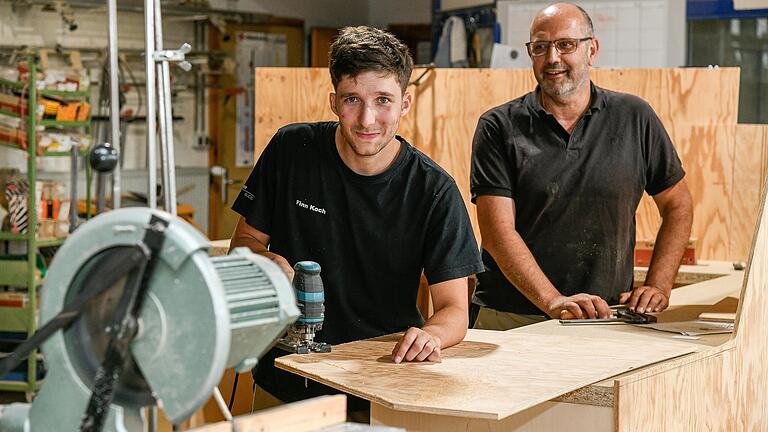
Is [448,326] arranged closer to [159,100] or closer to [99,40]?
[159,100]

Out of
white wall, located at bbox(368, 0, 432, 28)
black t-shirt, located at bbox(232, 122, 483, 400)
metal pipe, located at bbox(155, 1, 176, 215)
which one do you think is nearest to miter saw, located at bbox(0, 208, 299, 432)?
metal pipe, located at bbox(155, 1, 176, 215)

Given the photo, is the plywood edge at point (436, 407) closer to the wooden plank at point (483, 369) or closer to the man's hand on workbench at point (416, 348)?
the wooden plank at point (483, 369)

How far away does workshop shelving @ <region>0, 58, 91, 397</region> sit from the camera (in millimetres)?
6137

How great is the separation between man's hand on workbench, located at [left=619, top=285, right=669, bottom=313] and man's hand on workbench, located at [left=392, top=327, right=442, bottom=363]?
1004mm

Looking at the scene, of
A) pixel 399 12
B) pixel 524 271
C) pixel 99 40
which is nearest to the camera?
pixel 524 271

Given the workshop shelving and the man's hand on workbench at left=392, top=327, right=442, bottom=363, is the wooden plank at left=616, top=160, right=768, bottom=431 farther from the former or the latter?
the workshop shelving

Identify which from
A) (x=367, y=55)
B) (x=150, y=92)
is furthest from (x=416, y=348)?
(x=150, y=92)

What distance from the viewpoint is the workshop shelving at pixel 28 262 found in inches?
242

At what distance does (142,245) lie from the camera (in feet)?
4.27

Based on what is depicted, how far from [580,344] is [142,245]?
1576 millimetres

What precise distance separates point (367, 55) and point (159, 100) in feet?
3.18

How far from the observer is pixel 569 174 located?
337cm

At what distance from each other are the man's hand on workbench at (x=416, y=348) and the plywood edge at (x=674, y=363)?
0.41 meters

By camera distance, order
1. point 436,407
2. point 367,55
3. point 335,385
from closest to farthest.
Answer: point 436,407
point 335,385
point 367,55
